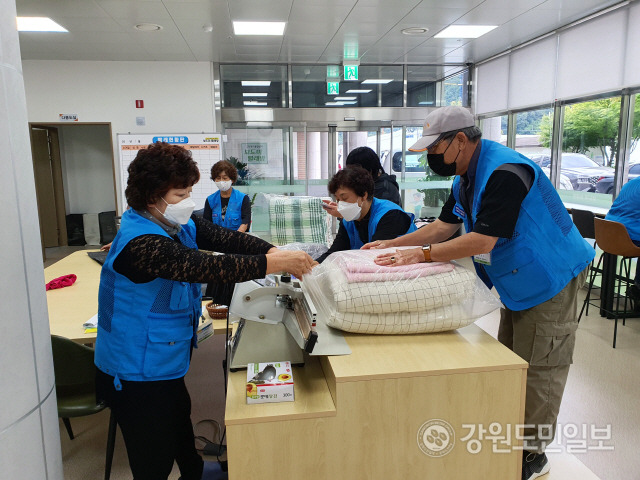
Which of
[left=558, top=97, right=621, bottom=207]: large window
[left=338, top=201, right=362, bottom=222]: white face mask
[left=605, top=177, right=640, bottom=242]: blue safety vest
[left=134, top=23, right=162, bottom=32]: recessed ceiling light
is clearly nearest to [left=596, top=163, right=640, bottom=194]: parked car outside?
[left=558, top=97, right=621, bottom=207]: large window

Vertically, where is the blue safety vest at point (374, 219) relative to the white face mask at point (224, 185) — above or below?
below

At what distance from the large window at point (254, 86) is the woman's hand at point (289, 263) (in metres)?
6.15

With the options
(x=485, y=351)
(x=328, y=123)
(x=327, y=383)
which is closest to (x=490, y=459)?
(x=485, y=351)

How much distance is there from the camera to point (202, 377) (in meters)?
3.17

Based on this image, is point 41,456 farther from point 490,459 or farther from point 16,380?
point 490,459

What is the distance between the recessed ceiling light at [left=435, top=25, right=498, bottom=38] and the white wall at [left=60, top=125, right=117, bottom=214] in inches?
228

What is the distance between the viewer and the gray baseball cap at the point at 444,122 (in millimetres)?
1684

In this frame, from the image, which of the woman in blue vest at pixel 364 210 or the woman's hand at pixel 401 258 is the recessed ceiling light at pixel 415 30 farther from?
the woman's hand at pixel 401 258

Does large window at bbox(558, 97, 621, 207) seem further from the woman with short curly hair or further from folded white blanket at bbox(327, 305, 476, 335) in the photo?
folded white blanket at bbox(327, 305, 476, 335)

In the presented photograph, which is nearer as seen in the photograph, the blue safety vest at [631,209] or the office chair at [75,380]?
the office chair at [75,380]

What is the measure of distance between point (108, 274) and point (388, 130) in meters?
6.76

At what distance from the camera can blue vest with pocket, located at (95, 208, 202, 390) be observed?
1439 mm

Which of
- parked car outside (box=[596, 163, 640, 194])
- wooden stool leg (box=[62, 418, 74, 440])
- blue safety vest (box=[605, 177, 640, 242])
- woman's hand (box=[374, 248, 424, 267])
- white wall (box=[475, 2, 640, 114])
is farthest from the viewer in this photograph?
parked car outside (box=[596, 163, 640, 194])

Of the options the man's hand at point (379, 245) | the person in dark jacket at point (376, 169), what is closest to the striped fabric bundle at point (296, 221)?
the person in dark jacket at point (376, 169)
